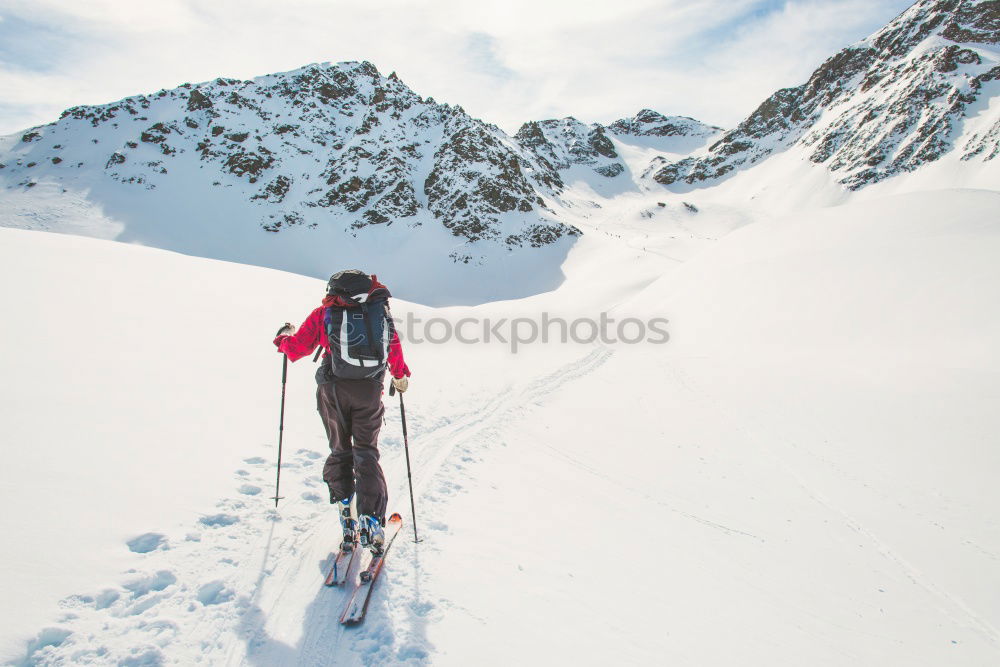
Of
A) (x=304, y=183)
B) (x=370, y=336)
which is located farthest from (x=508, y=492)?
(x=304, y=183)

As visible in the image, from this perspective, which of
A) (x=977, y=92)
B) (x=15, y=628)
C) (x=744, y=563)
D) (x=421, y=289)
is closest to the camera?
(x=15, y=628)

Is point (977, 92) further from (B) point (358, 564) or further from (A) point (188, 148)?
(A) point (188, 148)

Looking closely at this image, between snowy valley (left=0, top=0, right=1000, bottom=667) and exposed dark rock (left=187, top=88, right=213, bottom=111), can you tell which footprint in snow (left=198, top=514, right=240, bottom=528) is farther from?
exposed dark rock (left=187, top=88, right=213, bottom=111)

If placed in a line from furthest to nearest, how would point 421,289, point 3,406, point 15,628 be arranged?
Result: point 421,289, point 3,406, point 15,628

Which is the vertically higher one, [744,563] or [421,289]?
[421,289]

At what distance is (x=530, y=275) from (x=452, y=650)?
5876 cm

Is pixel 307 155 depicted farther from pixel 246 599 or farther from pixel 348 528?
pixel 246 599

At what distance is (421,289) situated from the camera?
58750 mm

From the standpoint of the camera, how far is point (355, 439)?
13.5 feet

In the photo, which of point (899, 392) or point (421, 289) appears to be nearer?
point (899, 392)

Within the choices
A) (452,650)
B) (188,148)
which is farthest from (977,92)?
(188,148)

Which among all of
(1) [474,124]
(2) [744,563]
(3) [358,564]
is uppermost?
(1) [474,124]

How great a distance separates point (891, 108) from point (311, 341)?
112222mm

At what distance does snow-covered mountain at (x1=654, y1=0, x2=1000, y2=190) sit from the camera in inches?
2817
